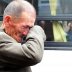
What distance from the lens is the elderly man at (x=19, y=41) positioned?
6.38 ft

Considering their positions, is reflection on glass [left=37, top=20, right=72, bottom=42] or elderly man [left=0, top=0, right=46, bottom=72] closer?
elderly man [left=0, top=0, right=46, bottom=72]

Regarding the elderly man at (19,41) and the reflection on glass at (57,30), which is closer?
the elderly man at (19,41)

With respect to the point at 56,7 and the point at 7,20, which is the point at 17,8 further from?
the point at 56,7

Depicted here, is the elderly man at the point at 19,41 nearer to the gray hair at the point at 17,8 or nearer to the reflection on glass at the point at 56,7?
the gray hair at the point at 17,8

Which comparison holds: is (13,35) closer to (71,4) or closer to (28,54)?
(28,54)

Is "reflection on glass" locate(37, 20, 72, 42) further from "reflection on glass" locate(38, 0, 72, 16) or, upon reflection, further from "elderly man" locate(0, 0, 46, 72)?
"elderly man" locate(0, 0, 46, 72)

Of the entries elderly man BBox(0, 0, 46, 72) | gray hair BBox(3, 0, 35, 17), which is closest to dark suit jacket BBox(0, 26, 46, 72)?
elderly man BBox(0, 0, 46, 72)

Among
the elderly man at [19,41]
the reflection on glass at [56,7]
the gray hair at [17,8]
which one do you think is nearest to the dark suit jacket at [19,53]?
the elderly man at [19,41]

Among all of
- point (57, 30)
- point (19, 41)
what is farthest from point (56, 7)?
point (19, 41)

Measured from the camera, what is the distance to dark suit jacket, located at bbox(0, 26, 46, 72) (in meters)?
1.94

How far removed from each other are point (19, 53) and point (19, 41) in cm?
11

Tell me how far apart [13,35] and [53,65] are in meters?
2.40

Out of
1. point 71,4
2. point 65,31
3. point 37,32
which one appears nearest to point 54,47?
point 65,31

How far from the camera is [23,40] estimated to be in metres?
2.06
